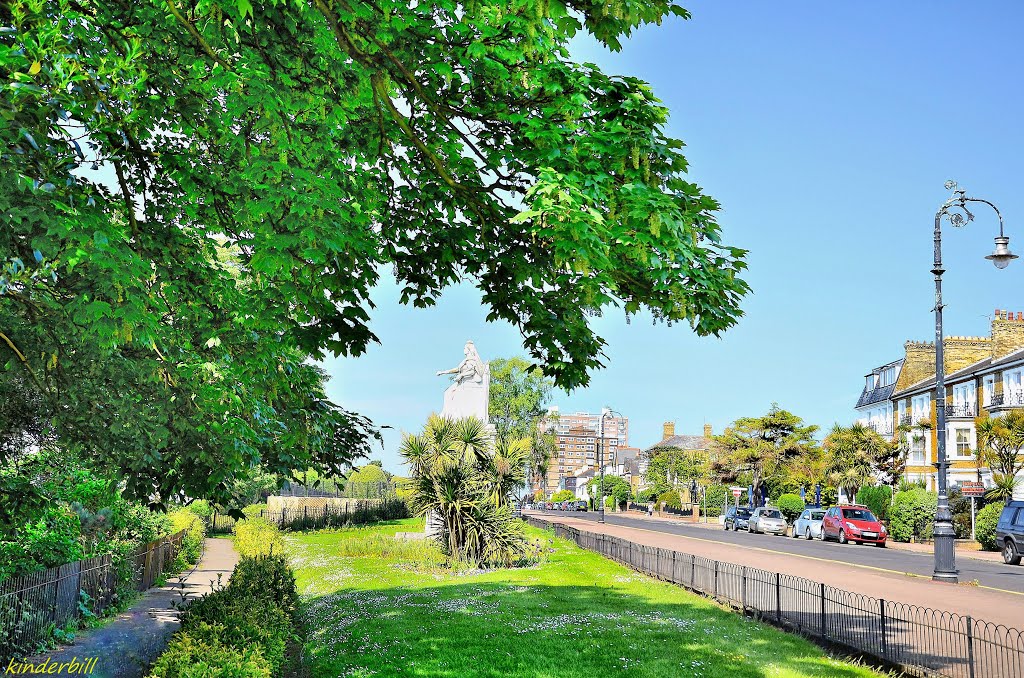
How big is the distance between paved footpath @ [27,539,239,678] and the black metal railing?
57.1 meters

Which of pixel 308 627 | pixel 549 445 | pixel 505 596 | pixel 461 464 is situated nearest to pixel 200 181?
pixel 308 627

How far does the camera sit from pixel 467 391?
37.1 m

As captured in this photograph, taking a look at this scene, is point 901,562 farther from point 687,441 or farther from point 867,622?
point 687,441

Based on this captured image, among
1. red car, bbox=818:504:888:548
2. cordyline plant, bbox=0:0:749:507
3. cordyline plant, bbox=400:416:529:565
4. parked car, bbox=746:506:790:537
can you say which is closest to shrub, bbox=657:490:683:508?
parked car, bbox=746:506:790:537

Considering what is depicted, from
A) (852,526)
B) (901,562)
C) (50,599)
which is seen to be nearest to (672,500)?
(852,526)

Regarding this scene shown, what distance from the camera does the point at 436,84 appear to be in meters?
8.23

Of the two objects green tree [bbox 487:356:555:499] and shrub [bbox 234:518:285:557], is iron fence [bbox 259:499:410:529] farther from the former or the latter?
green tree [bbox 487:356:555:499]

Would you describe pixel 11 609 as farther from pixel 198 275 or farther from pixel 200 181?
pixel 200 181

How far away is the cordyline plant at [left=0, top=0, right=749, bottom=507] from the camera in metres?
6.55

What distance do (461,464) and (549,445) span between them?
241 ft

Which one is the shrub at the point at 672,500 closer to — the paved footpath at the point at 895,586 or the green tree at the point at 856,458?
the green tree at the point at 856,458

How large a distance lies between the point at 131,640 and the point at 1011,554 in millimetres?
28512

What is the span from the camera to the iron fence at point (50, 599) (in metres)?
12.2

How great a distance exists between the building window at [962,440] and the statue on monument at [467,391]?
40.3 m
